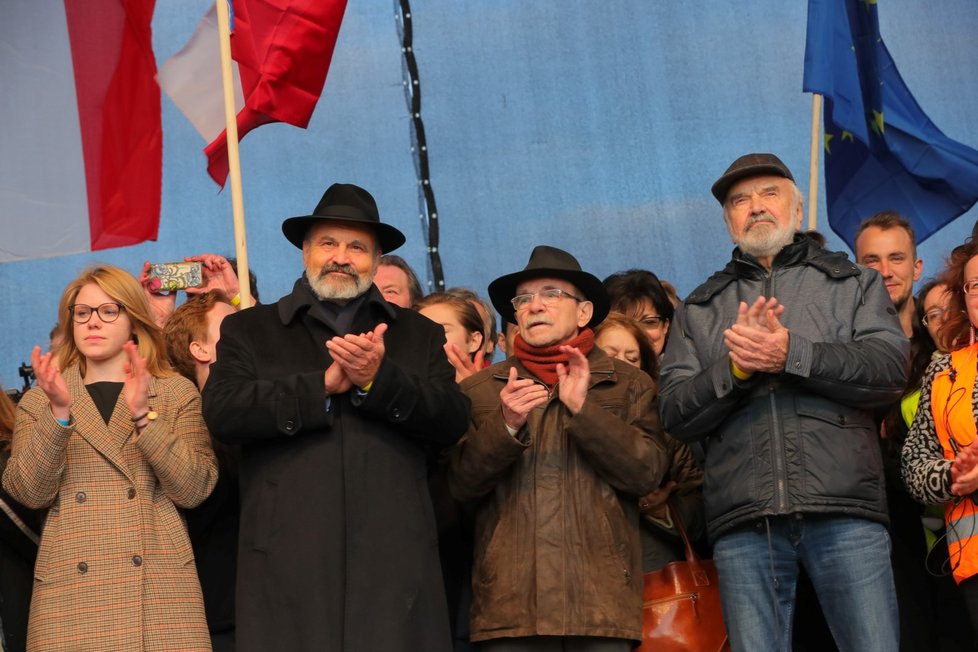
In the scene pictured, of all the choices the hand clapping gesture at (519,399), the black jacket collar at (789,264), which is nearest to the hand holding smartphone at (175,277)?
the hand clapping gesture at (519,399)

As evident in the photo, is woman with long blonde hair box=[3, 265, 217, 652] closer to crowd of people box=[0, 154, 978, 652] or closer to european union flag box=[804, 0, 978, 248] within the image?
crowd of people box=[0, 154, 978, 652]

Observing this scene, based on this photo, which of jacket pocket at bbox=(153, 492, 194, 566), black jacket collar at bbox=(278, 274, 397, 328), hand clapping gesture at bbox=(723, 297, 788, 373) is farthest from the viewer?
black jacket collar at bbox=(278, 274, 397, 328)

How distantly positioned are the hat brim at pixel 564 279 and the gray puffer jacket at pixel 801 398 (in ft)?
1.28

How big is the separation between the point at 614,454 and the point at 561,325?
55 centimetres

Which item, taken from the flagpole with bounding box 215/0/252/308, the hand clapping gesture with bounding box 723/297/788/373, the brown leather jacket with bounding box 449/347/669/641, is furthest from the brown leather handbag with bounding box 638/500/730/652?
the flagpole with bounding box 215/0/252/308

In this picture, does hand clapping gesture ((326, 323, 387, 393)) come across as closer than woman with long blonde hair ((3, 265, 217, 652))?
Yes

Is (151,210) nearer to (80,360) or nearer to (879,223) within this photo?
(80,360)

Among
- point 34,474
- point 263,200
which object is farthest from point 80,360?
point 263,200

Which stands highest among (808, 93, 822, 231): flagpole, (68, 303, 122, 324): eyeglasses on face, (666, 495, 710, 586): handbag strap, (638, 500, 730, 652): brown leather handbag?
(808, 93, 822, 231): flagpole

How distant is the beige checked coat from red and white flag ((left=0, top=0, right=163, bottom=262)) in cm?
187

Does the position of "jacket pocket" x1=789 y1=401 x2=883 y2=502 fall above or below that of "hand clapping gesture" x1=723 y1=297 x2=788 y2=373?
below

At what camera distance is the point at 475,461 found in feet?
15.1

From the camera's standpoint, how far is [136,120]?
21.5 ft

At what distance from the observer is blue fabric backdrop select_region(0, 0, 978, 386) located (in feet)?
25.6
